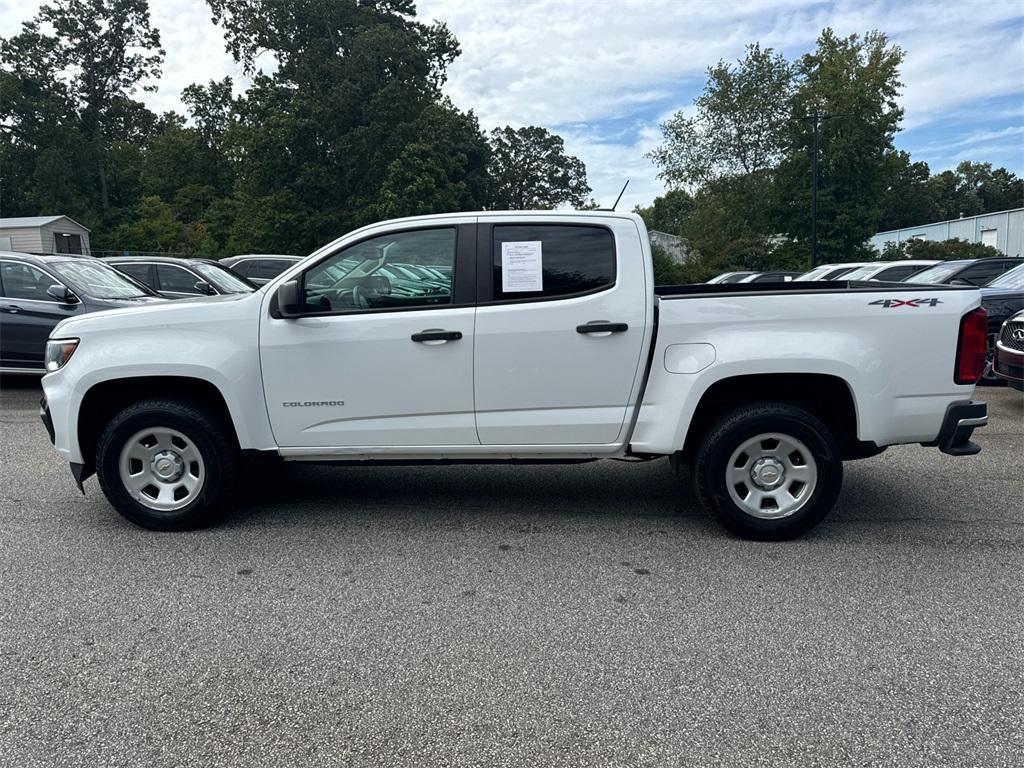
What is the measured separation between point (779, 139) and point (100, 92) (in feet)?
171

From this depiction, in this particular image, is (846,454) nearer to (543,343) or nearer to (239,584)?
(543,343)

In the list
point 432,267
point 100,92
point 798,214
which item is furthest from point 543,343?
point 100,92

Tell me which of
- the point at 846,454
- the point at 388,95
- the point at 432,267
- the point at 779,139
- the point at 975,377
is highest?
the point at 388,95

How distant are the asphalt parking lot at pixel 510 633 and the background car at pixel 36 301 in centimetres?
463

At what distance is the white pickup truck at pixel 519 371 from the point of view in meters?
4.42

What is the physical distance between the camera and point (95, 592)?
3971 millimetres

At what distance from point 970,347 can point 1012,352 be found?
427 cm

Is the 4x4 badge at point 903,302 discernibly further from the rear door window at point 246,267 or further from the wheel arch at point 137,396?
the rear door window at point 246,267

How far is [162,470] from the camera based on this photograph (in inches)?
188

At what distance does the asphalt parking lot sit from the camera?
8.98 feet

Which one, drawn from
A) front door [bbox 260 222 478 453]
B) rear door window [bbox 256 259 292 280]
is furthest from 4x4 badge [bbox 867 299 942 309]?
rear door window [bbox 256 259 292 280]

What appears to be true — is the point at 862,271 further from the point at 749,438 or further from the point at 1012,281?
the point at 749,438

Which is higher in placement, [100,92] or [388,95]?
[100,92]

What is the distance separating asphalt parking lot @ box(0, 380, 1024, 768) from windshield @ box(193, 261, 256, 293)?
725 cm
